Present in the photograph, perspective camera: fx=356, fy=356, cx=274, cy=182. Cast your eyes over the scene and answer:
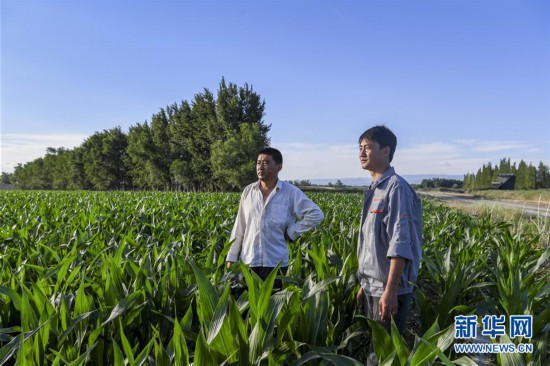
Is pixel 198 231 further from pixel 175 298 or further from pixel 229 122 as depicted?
pixel 229 122

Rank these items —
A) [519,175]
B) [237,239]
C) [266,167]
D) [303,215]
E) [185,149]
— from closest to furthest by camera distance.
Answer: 1. [266,167]
2. [303,215]
3. [237,239]
4. [185,149]
5. [519,175]

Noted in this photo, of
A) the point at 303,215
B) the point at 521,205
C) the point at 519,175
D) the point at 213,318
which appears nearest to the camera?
the point at 213,318

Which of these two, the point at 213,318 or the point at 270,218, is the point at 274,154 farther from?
the point at 213,318

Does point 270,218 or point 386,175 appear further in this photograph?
point 270,218

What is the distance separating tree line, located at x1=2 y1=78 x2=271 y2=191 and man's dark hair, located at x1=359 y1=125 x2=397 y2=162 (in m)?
36.8

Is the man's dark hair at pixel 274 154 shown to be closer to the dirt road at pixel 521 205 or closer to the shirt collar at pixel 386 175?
the shirt collar at pixel 386 175

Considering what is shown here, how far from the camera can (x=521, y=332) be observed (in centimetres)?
258

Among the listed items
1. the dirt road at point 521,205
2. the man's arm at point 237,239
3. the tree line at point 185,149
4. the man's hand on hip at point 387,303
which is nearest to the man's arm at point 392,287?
the man's hand on hip at point 387,303

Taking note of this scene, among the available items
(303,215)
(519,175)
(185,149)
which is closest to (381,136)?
(303,215)

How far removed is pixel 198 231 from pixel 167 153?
5370 centimetres

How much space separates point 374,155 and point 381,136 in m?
0.12

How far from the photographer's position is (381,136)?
2.12m

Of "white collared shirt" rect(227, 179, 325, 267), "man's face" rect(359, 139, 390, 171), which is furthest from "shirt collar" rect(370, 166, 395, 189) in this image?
"white collared shirt" rect(227, 179, 325, 267)

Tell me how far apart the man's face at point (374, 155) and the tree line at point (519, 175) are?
10024 cm
